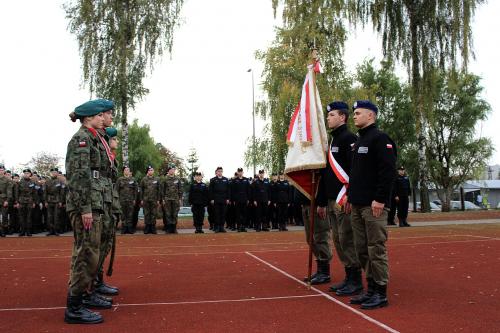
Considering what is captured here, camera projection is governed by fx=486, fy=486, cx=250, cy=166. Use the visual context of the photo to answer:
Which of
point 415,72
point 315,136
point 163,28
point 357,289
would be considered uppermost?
point 163,28

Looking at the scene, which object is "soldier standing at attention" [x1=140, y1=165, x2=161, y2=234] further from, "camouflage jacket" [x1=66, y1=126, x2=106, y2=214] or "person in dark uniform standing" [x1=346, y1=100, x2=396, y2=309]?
"person in dark uniform standing" [x1=346, y1=100, x2=396, y2=309]

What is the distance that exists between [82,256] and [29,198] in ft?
44.2

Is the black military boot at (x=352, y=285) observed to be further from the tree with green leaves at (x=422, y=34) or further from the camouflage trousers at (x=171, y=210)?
the tree with green leaves at (x=422, y=34)

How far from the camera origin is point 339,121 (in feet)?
21.0

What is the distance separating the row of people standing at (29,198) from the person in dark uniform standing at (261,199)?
22.5 feet

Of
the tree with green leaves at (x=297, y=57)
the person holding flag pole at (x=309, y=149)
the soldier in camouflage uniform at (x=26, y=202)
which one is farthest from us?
the tree with green leaves at (x=297, y=57)

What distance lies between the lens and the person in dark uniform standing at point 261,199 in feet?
59.3

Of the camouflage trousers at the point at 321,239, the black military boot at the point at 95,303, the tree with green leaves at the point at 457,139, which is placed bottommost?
the black military boot at the point at 95,303

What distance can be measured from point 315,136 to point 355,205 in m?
1.39

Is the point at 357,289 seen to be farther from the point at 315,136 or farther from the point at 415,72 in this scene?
the point at 415,72

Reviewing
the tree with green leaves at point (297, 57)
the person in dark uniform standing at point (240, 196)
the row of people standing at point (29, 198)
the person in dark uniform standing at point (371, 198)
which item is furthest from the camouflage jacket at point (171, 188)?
the person in dark uniform standing at point (371, 198)

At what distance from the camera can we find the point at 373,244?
17.5 ft

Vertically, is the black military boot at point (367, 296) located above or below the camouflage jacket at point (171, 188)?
below

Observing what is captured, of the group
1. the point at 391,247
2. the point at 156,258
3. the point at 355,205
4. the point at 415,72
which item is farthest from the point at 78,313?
the point at 415,72
